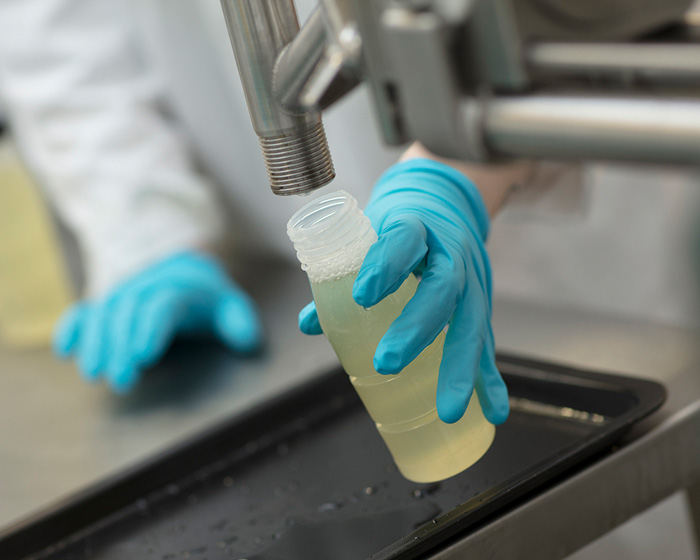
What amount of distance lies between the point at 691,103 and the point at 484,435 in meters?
0.30

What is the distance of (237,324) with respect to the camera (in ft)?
4.03

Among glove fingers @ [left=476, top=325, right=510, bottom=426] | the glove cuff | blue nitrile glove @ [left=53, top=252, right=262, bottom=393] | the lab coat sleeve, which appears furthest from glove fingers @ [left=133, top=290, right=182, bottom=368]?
glove fingers @ [left=476, top=325, right=510, bottom=426]

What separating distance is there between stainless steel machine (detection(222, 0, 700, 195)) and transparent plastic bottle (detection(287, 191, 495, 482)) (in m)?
0.06

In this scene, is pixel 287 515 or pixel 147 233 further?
pixel 147 233

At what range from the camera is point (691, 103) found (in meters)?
0.43

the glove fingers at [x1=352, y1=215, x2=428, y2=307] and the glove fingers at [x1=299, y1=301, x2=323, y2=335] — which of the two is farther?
the glove fingers at [x1=299, y1=301, x2=323, y2=335]

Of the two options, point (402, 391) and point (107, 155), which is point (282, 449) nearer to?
point (402, 391)

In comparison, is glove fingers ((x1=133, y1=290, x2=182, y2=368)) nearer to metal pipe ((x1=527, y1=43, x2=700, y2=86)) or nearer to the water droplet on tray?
the water droplet on tray

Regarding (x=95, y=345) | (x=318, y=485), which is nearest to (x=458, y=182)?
(x=318, y=485)

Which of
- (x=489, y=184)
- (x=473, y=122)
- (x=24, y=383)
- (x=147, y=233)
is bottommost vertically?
(x=24, y=383)

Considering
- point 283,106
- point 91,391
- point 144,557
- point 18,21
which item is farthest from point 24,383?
point 283,106

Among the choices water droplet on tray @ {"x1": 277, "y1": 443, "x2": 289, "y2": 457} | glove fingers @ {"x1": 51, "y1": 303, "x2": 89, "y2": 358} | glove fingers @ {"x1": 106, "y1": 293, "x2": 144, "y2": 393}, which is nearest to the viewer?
water droplet on tray @ {"x1": 277, "y1": 443, "x2": 289, "y2": 457}

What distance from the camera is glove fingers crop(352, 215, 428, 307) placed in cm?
52

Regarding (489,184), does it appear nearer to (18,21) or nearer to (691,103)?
(691,103)
